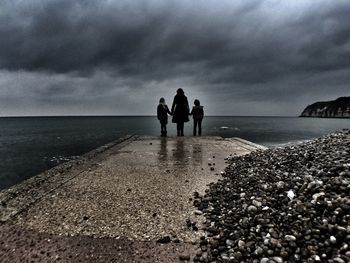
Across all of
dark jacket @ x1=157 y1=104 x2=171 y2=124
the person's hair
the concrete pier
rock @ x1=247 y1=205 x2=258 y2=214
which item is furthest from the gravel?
dark jacket @ x1=157 y1=104 x2=171 y2=124

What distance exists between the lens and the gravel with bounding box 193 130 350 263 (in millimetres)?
2992

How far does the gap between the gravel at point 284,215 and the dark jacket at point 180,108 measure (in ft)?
36.9

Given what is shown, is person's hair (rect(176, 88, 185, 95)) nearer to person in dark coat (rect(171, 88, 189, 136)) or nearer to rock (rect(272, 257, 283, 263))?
person in dark coat (rect(171, 88, 189, 136))

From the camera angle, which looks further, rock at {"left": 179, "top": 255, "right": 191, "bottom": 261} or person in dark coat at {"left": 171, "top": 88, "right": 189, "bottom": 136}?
person in dark coat at {"left": 171, "top": 88, "right": 189, "bottom": 136}

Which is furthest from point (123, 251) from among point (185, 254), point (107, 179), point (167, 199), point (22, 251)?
point (107, 179)

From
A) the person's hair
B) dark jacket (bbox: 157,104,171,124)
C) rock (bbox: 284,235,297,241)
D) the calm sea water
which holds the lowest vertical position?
the calm sea water

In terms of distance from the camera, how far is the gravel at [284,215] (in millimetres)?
2992

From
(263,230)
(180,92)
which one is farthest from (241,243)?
(180,92)

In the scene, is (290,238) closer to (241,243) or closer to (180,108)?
(241,243)

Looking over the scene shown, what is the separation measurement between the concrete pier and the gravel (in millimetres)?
437

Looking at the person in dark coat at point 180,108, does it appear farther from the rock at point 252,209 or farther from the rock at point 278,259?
the rock at point 278,259

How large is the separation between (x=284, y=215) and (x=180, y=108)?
13.2 metres

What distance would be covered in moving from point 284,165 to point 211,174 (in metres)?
1.96

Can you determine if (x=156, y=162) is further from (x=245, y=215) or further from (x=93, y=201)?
(x=245, y=215)
